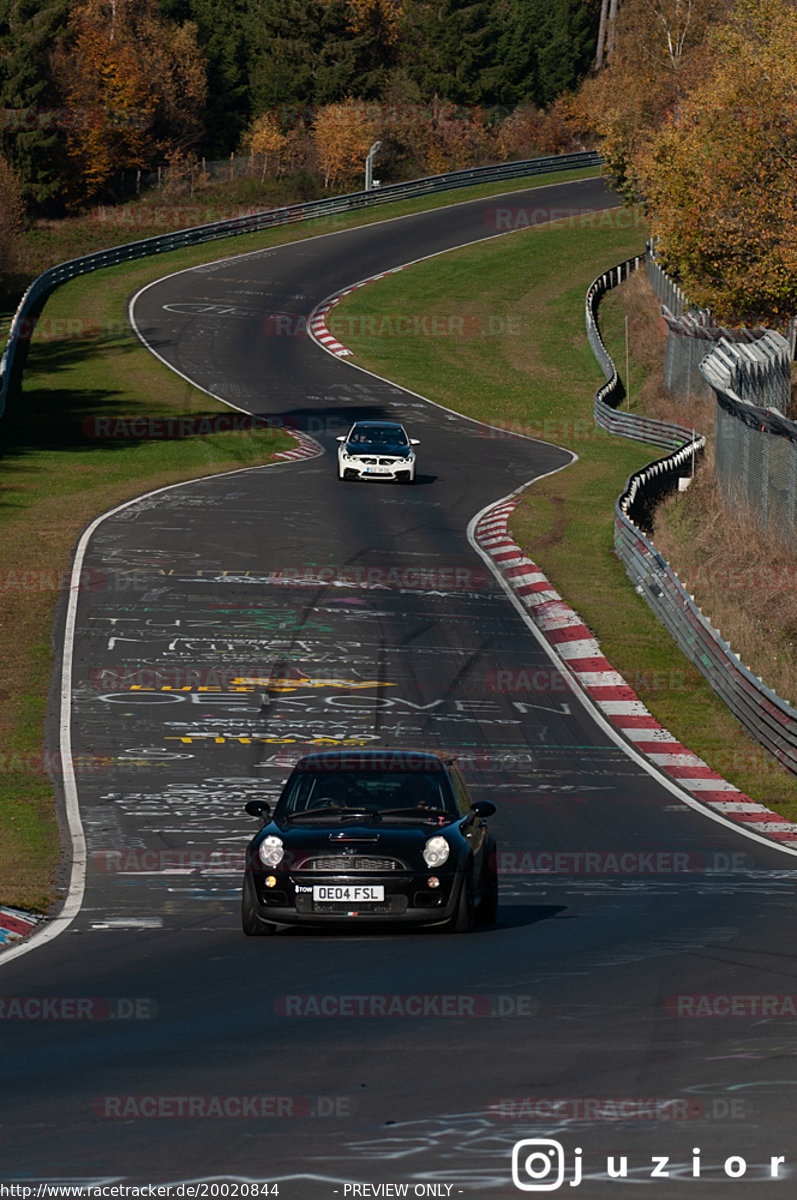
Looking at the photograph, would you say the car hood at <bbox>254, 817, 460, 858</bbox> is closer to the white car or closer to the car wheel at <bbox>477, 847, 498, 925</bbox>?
the car wheel at <bbox>477, 847, 498, 925</bbox>

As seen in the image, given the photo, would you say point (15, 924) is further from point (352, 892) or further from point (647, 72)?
point (647, 72)

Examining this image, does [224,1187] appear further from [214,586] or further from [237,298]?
[237,298]

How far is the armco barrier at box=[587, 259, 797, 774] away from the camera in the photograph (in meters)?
21.7

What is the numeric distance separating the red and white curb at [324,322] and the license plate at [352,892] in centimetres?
5139

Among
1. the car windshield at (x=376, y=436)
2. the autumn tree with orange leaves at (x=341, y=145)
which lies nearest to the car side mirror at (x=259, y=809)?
the car windshield at (x=376, y=436)

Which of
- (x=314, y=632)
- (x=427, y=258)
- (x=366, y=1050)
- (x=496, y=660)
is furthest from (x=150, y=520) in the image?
(x=427, y=258)

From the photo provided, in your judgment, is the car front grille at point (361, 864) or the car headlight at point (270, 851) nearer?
the car front grille at point (361, 864)

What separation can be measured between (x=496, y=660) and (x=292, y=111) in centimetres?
8774

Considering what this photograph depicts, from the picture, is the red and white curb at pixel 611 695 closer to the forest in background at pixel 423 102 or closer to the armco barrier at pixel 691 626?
the armco barrier at pixel 691 626

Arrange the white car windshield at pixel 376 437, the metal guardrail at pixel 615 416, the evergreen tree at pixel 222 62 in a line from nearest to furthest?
1. the white car windshield at pixel 376 437
2. the metal guardrail at pixel 615 416
3. the evergreen tree at pixel 222 62

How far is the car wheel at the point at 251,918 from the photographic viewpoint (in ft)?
40.0

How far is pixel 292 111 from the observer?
106938 mm

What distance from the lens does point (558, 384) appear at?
195 feet

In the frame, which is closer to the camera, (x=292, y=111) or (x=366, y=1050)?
(x=366, y=1050)
